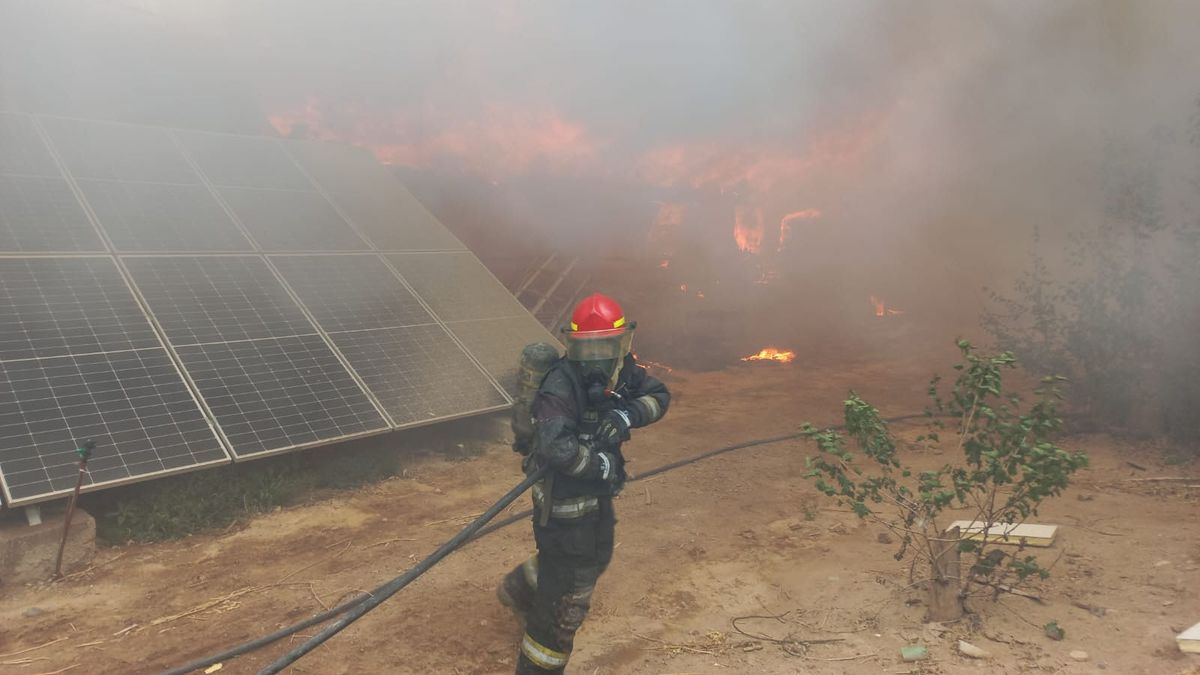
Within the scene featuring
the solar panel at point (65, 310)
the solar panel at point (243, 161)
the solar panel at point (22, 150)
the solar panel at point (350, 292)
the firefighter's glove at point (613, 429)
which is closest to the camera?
the firefighter's glove at point (613, 429)

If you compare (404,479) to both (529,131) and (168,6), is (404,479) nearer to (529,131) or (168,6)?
(529,131)

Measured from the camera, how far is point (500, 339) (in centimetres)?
968

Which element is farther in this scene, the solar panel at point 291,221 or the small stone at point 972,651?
the solar panel at point 291,221

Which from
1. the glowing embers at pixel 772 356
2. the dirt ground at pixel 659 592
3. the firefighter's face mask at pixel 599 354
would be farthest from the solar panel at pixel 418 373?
the glowing embers at pixel 772 356

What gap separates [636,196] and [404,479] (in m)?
17.6

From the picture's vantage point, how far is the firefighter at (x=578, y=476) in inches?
160

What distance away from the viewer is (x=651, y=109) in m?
19.6

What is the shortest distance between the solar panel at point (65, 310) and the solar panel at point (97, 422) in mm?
181

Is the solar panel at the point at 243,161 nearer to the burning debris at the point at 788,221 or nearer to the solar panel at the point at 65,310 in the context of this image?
the solar panel at the point at 65,310

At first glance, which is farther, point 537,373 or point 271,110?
point 271,110

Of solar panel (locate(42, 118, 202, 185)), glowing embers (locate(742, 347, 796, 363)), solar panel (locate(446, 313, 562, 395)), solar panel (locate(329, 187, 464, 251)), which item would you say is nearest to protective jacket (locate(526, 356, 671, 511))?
solar panel (locate(446, 313, 562, 395))

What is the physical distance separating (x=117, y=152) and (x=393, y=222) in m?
3.64

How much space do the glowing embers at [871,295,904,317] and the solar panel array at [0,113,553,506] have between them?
1311 centimetres

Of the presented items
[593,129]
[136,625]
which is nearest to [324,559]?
[136,625]
